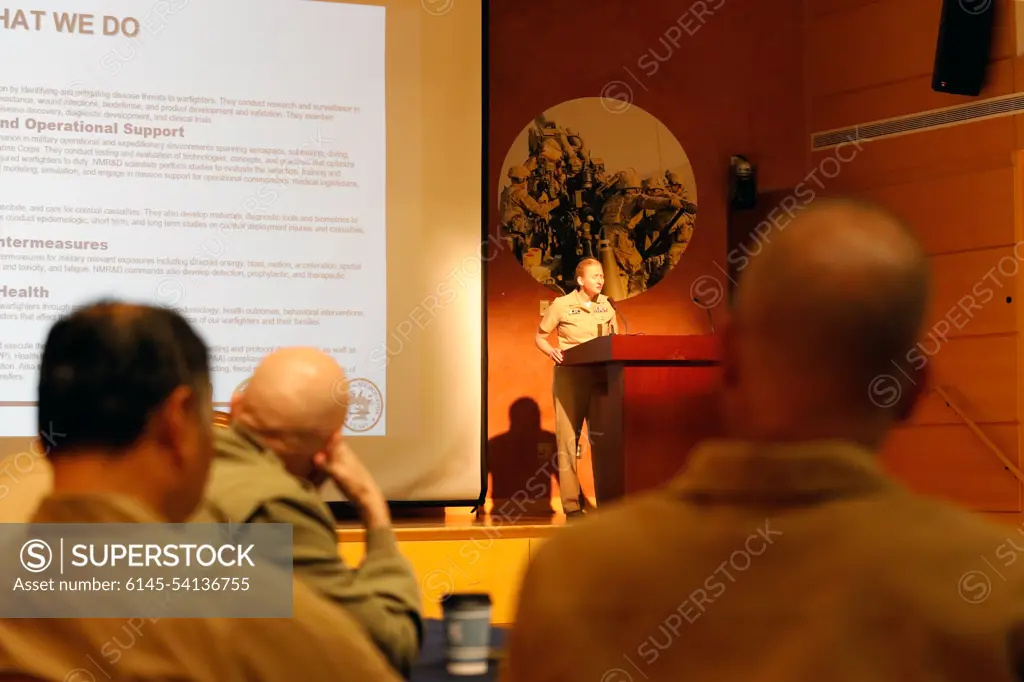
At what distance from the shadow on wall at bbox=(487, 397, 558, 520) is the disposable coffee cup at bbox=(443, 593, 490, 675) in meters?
5.18

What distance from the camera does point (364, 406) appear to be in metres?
5.07

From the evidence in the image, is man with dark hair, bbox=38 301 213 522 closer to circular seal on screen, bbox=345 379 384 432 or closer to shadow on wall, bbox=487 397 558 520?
circular seal on screen, bbox=345 379 384 432

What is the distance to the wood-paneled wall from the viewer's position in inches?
245

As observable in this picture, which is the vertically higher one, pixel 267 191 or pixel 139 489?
pixel 267 191

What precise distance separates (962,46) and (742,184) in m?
1.58

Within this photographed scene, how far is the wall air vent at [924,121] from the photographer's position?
21.0ft

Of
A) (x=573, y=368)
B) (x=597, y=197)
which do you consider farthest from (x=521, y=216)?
(x=573, y=368)

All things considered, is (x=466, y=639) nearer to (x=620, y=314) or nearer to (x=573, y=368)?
(x=573, y=368)

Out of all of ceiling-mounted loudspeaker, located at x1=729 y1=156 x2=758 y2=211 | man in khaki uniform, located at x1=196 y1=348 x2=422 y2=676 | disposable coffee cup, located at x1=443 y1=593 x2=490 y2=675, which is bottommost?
disposable coffee cup, located at x1=443 y1=593 x2=490 y2=675

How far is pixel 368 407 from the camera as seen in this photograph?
509cm

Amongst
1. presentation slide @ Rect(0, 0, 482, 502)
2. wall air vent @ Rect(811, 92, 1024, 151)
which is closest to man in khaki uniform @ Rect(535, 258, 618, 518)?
presentation slide @ Rect(0, 0, 482, 502)

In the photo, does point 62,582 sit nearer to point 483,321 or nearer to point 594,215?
point 483,321

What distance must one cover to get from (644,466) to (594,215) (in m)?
2.71

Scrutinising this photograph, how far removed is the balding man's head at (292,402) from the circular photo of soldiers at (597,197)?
546cm
